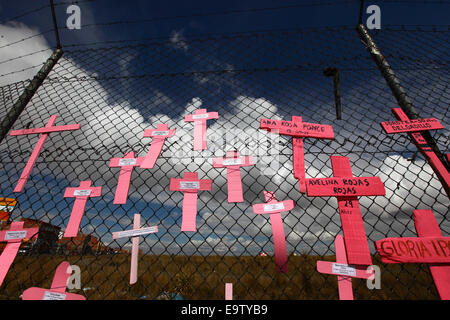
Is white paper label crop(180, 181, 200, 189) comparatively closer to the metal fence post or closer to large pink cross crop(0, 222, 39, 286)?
large pink cross crop(0, 222, 39, 286)

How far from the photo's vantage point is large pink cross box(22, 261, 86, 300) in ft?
5.55

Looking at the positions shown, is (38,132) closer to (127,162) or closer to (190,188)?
(127,162)

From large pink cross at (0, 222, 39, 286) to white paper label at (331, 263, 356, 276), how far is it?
265cm

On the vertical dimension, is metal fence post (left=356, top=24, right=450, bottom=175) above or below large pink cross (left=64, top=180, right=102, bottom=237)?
above

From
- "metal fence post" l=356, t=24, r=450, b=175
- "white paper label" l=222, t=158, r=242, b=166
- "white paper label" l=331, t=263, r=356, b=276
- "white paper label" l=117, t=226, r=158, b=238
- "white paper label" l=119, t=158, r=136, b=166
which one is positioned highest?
"metal fence post" l=356, t=24, r=450, b=175

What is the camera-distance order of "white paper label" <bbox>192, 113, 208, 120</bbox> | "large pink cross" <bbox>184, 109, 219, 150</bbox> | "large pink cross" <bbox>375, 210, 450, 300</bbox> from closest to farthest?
"large pink cross" <bbox>375, 210, 450, 300</bbox> → "large pink cross" <bbox>184, 109, 219, 150</bbox> → "white paper label" <bbox>192, 113, 208, 120</bbox>

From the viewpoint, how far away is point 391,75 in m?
2.36

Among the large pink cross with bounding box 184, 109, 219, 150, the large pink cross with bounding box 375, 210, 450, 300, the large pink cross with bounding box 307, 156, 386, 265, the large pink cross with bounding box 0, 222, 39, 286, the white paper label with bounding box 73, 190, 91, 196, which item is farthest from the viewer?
the large pink cross with bounding box 184, 109, 219, 150

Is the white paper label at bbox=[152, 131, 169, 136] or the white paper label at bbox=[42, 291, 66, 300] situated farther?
the white paper label at bbox=[152, 131, 169, 136]

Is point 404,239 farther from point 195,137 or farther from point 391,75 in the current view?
point 195,137

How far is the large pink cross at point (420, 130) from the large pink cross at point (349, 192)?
2.07 feet

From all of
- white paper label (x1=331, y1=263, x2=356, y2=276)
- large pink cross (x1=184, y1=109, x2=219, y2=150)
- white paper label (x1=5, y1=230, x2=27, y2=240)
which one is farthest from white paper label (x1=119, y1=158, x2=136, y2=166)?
white paper label (x1=331, y1=263, x2=356, y2=276)

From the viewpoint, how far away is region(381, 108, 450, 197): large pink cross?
1890mm

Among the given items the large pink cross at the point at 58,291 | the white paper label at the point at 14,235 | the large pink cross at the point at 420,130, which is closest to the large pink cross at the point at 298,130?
the large pink cross at the point at 420,130
